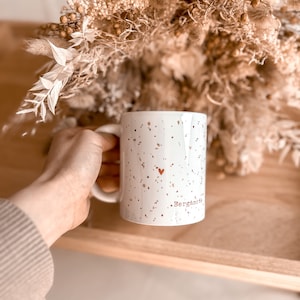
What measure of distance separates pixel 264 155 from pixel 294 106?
0.33 feet

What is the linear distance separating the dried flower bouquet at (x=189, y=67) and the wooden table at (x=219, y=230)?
0.13ft

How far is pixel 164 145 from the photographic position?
1.93 feet

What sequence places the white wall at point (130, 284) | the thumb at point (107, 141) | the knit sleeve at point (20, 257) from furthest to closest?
the white wall at point (130, 284) < the thumb at point (107, 141) < the knit sleeve at point (20, 257)

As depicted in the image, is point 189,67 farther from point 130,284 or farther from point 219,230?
point 130,284

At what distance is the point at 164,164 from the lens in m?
0.59

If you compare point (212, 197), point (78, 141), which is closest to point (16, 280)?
point (78, 141)

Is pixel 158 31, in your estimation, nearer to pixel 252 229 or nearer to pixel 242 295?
pixel 252 229

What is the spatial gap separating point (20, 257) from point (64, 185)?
112 mm

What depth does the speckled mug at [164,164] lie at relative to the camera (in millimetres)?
588

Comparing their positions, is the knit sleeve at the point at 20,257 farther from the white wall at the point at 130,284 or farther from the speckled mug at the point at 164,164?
the white wall at the point at 130,284

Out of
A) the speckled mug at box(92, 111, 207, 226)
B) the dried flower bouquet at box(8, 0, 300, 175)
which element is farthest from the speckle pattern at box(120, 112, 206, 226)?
the dried flower bouquet at box(8, 0, 300, 175)

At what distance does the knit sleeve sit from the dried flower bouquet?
0.14m

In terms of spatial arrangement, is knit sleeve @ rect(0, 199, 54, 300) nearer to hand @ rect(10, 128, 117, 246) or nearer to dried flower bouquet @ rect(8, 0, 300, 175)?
hand @ rect(10, 128, 117, 246)

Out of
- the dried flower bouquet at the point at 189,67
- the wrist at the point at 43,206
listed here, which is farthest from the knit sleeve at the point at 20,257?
the dried flower bouquet at the point at 189,67
